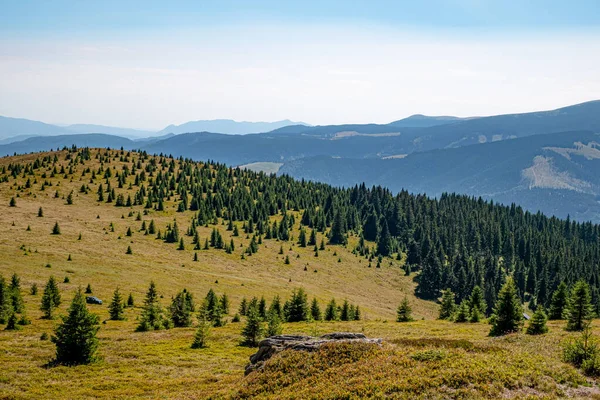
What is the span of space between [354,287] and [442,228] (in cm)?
8097

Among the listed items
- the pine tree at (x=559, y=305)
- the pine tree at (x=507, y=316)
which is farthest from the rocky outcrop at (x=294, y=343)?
the pine tree at (x=559, y=305)

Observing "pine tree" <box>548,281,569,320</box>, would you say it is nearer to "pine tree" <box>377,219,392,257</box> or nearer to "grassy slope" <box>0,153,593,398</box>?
"grassy slope" <box>0,153,593,398</box>

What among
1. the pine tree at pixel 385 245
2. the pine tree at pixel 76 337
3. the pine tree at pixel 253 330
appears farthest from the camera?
the pine tree at pixel 385 245

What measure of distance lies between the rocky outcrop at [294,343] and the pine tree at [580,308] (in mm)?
25856

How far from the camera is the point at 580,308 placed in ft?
141

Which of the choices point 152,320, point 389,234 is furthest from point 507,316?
point 389,234

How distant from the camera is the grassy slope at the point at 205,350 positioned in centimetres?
2434

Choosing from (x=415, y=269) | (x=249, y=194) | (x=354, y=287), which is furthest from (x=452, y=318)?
(x=249, y=194)

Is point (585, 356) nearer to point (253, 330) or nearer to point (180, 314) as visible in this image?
point (253, 330)

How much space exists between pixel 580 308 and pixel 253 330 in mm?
36759

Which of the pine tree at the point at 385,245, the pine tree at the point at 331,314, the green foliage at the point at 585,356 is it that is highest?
the green foliage at the point at 585,356

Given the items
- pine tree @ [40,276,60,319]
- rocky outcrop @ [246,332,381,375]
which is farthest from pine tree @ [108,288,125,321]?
rocky outcrop @ [246,332,381,375]

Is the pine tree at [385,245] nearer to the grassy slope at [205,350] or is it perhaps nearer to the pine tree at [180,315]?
the grassy slope at [205,350]

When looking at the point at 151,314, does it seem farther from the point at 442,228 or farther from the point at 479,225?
the point at 479,225
